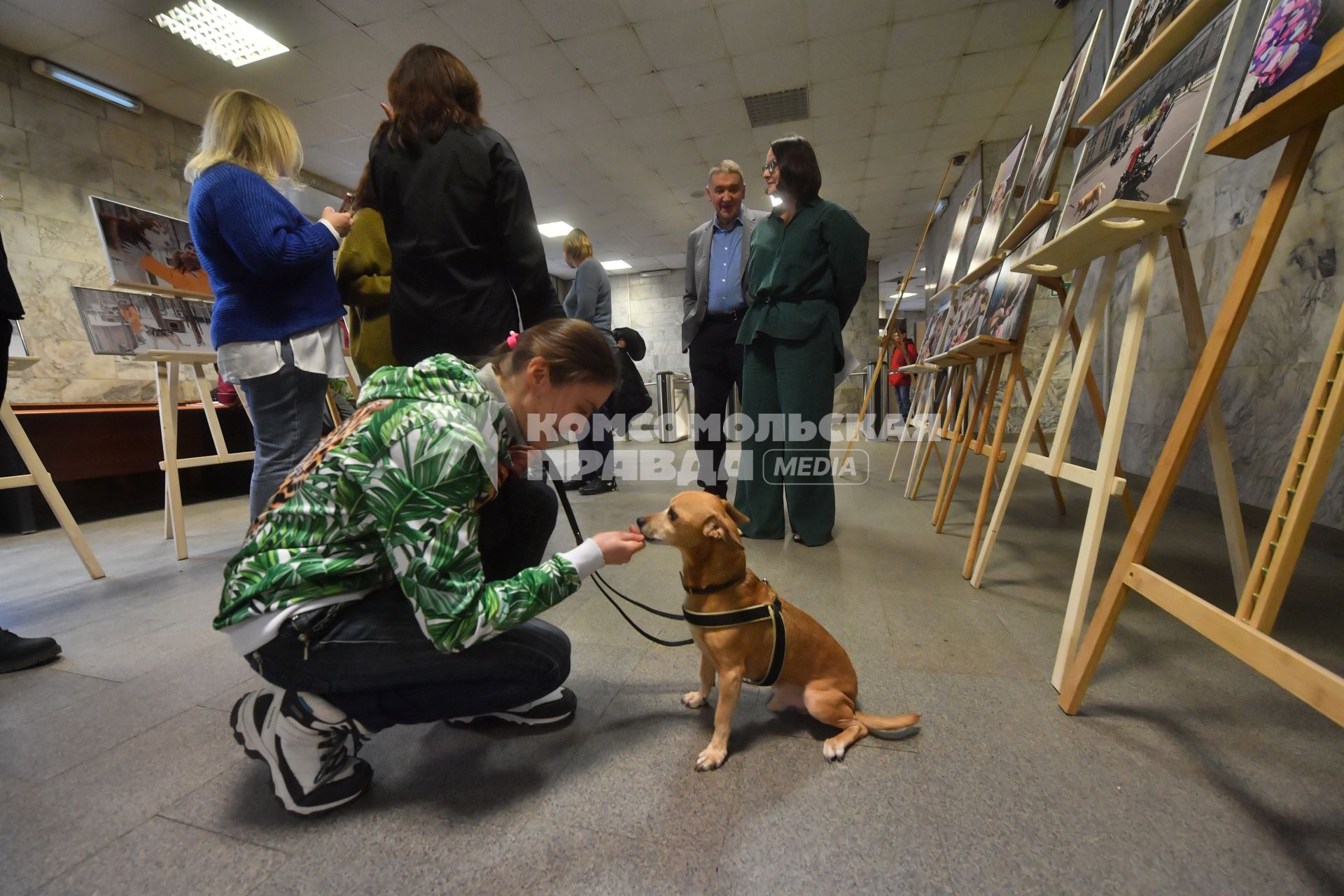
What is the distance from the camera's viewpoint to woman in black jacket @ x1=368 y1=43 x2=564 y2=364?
4.66 ft

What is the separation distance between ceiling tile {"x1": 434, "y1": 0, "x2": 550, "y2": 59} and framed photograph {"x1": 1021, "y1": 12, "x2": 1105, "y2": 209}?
348cm

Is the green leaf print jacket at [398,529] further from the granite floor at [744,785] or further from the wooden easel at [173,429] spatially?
the wooden easel at [173,429]

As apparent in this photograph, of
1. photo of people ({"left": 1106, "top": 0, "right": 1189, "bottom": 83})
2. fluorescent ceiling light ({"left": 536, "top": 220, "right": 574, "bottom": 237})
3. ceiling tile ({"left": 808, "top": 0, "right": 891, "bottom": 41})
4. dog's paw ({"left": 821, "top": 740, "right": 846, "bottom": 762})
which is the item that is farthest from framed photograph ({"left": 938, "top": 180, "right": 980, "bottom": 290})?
fluorescent ceiling light ({"left": 536, "top": 220, "right": 574, "bottom": 237})

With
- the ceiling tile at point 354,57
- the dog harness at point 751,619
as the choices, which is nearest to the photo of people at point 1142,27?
the dog harness at point 751,619

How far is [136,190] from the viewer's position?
4648mm

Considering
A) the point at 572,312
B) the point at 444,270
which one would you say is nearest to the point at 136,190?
the point at 572,312

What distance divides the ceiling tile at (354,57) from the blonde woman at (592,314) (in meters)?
2.07

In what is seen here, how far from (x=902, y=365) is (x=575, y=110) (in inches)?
262

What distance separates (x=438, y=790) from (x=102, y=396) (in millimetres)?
5702

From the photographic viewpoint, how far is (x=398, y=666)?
910mm

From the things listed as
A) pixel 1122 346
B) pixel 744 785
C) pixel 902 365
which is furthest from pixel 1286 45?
pixel 902 365

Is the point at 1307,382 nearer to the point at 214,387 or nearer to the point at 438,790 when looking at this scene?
the point at 438,790

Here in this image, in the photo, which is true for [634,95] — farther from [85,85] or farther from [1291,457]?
[1291,457]

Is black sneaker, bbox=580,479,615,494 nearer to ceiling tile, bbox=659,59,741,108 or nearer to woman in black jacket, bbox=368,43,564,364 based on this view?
woman in black jacket, bbox=368,43,564,364
